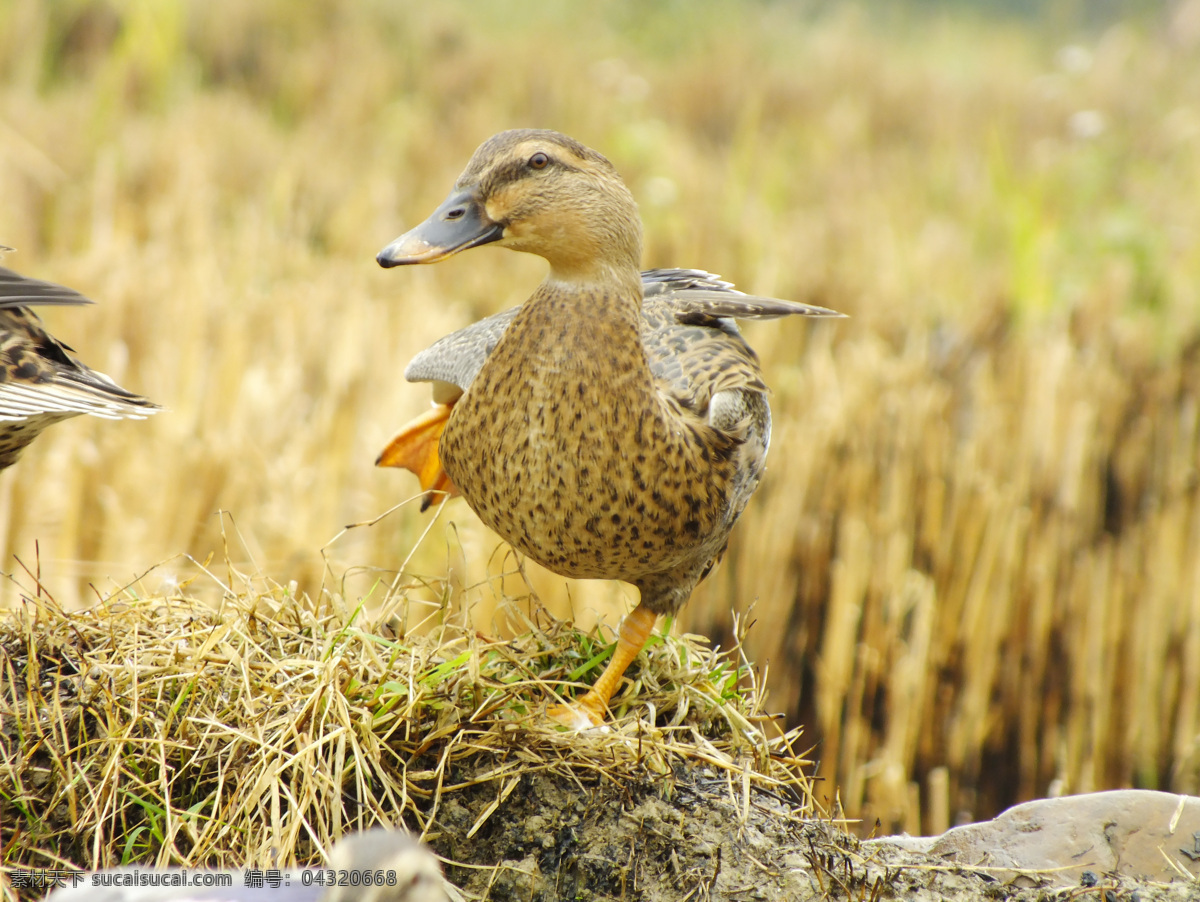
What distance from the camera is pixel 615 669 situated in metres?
2.12

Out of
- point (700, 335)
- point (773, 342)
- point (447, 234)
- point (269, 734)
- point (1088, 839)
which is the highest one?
point (447, 234)

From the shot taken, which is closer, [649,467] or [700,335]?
[649,467]

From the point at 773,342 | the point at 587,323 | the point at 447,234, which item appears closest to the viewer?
the point at 447,234

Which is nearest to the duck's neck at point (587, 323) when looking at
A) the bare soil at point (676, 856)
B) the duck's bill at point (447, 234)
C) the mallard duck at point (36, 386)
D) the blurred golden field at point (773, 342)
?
the duck's bill at point (447, 234)

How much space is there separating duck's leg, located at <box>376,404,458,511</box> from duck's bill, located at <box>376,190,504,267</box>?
72 cm

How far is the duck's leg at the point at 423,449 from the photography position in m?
2.63

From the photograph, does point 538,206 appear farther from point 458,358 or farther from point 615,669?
point 615,669

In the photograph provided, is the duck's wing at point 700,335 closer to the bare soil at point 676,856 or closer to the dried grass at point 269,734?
the dried grass at point 269,734

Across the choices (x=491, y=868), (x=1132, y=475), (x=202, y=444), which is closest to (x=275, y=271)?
(x=202, y=444)

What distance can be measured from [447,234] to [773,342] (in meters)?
3.34

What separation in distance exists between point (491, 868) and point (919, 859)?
0.74 metres

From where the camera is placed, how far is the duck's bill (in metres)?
1.87

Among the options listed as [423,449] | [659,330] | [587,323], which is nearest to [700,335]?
[659,330]

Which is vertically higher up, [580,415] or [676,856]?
[580,415]
